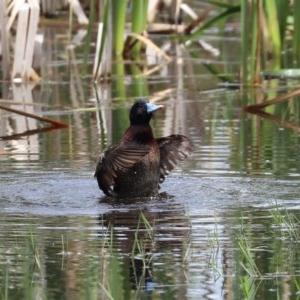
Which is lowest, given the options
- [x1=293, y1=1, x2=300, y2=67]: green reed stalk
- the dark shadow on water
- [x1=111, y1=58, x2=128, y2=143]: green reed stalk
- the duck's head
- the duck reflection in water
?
the dark shadow on water

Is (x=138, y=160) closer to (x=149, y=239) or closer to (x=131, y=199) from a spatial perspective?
(x=131, y=199)

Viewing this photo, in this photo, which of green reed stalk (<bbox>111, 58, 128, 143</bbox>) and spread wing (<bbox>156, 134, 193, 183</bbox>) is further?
green reed stalk (<bbox>111, 58, 128, 143</bbox>)

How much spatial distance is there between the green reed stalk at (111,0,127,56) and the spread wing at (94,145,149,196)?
5.69 metres

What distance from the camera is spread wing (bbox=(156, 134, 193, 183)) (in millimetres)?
8594

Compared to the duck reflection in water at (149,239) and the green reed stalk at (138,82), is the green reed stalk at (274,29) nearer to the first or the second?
the green reed stalk at (138,82)

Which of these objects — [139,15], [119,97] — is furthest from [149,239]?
[139,15]

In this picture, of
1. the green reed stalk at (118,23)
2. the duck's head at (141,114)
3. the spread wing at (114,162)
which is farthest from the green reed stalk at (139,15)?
the spread wing at (114,162)

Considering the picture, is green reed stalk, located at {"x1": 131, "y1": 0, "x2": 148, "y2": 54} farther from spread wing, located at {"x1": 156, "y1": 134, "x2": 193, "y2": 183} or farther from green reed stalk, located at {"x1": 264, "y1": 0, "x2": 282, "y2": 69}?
spread wing, located at {"x1": 156, "y1": 134, "x2": 193, "y2": 183}

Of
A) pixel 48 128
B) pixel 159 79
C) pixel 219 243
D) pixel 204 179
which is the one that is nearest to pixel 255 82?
pixel 159 79

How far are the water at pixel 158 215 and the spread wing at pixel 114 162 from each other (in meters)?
0.14

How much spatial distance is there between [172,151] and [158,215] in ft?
4.74

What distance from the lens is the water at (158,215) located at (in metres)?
5.42

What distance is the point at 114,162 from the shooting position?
801 cm

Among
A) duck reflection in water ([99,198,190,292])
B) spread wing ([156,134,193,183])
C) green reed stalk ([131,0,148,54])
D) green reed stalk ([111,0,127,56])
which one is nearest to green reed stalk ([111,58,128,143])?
green reed stalk ([111,0,127,56])
